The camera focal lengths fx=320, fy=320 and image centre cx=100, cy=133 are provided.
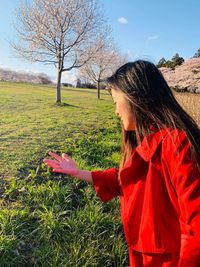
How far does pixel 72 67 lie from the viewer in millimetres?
19188

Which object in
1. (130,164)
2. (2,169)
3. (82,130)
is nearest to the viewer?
(130,164)

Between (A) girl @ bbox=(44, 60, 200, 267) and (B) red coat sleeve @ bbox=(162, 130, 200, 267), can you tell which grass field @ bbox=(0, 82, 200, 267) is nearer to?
(A) girl @ bbox=(44, 60, 200, 267)

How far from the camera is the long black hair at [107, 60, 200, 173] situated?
63.6 inches

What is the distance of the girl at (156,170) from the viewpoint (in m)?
1.37

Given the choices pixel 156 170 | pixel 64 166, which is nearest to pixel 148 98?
pixel 156 170

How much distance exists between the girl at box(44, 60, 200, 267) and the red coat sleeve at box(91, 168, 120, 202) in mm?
257

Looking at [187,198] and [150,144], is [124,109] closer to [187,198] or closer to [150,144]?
[150,144]

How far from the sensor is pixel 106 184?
2.03 m

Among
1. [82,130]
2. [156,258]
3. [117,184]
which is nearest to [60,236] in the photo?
[117,184]

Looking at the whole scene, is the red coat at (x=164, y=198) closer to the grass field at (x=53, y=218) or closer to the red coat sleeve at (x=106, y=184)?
the red coat sleeve at (x=106, y=184)

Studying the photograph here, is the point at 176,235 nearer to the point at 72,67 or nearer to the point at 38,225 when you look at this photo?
the point at 38,225

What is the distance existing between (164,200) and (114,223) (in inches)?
78.0

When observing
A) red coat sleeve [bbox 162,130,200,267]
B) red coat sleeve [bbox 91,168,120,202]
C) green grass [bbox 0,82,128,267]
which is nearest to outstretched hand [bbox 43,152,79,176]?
red coat sleeve [bbox 91,168,120,202]

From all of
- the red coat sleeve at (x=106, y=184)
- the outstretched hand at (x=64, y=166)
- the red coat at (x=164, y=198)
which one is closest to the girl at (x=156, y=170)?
the red coat at (x=164, y=198)
